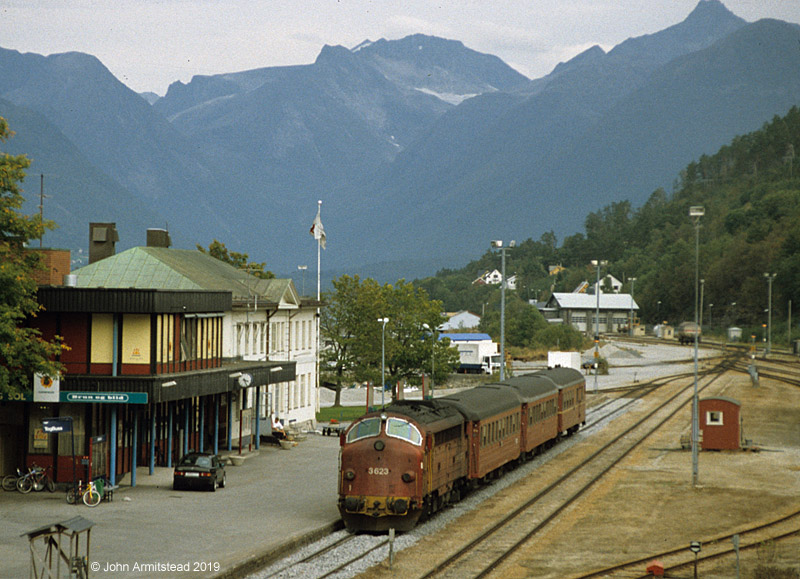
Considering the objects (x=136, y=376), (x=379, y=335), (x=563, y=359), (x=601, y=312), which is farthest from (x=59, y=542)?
(x=601, y=312)

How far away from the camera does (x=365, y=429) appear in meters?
29.4

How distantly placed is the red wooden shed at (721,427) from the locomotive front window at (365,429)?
83.6 feet

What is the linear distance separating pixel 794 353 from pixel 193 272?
93.8 metres

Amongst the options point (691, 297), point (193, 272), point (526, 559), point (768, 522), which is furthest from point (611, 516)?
point (691, 297)

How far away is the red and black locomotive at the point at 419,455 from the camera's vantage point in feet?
93.5

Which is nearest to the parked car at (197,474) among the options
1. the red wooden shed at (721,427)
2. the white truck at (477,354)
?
the red wooden shed at (721,427)

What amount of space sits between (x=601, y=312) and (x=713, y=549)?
6588 inches

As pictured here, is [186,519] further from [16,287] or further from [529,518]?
[529,518]

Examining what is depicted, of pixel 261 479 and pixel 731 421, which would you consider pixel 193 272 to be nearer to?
pixel 261 479

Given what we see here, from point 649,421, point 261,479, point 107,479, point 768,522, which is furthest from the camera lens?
point 649,421

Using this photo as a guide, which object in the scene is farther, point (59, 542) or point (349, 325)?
point (349, 325)

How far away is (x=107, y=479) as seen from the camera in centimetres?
3384

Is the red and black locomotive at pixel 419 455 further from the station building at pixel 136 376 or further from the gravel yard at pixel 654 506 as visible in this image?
the station building at pixel 136 376

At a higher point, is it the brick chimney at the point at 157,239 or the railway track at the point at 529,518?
the brick chimney at the point at 157,239
